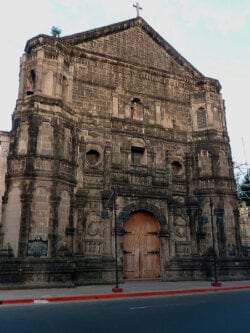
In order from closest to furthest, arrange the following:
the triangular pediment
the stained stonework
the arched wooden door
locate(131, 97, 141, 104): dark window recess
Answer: the stained stonework, the arched wooden door, the triangular pediment, locate(131, 97, 141, 104): dark window recess

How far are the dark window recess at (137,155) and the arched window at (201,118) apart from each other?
15.1 ft

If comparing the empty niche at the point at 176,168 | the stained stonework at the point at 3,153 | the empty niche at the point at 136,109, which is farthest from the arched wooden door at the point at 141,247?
the stained stonework at the point at 3,153

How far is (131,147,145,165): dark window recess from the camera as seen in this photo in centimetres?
1944

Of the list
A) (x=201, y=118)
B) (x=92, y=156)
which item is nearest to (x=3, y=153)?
(x=92, y=156)

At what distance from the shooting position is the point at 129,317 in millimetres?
7621

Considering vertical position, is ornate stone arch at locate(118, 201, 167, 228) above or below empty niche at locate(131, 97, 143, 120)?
below

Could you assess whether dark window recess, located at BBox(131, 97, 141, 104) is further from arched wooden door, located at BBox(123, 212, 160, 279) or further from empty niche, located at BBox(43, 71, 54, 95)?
arched wooden door, located at BBox(123, 212, 160, 279)

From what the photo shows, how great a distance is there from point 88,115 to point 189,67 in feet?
28.4

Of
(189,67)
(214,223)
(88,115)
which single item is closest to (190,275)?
(214,223)

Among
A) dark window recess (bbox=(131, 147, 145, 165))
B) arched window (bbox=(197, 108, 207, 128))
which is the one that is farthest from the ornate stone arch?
arched window (bbox=(197, 108, 207, 128))

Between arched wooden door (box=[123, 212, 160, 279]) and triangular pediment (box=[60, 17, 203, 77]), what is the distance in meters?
9.99

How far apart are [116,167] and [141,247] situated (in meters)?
4.60

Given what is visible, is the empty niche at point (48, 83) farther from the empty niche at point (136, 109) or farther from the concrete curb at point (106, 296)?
the concrete curb at point (106, 296)

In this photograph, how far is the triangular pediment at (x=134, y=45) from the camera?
65.0 ft
